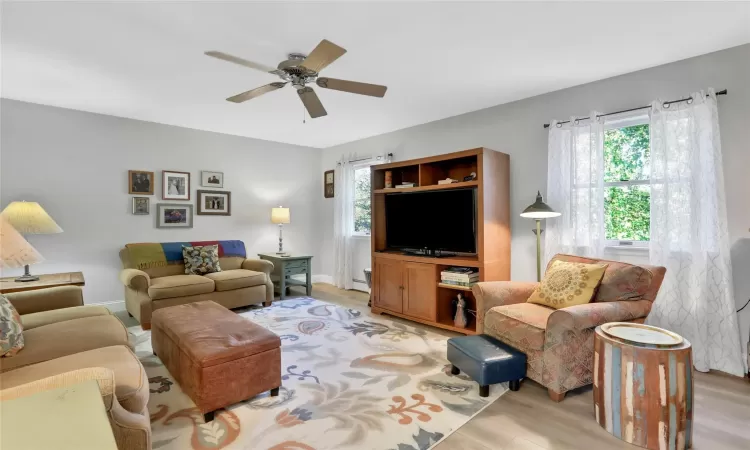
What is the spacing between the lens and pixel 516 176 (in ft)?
12.3

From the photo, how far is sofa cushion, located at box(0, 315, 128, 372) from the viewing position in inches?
70.9

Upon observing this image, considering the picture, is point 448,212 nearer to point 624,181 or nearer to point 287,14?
point 624,181

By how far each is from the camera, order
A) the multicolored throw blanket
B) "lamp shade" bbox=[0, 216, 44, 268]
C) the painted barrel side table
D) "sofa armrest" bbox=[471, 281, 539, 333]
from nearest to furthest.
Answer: "lamp shade" bbox=[0, 216, 44, 268] → the painted barrel side table → "sofa armrest" bbox=[471, 281, 539, 333] → the multicolored throw blanket

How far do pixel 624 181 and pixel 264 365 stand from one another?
330cm

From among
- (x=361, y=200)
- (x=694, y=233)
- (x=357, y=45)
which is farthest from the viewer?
(x=361, y=200)

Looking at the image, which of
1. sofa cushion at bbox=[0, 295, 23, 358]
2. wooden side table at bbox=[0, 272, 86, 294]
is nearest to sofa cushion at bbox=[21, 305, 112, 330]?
sofa cushion at bbox=[0, 295, 23, 358]

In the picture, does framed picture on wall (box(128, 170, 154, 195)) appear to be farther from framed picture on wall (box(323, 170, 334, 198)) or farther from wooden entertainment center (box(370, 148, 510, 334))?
wooden entertainment center (box(370, 148, 510, 334))

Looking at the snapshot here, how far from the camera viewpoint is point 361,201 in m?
5.65

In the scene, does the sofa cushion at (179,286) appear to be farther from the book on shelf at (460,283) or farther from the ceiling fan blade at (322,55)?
the ceiling fan blade at (322,55)

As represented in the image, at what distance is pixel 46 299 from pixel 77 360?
1460 millimetres

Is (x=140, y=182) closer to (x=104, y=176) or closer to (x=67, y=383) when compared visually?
(x=104, y=176)

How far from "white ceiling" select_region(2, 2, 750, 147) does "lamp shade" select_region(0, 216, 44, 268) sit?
1475 mm

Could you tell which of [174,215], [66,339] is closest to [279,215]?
[174,215]

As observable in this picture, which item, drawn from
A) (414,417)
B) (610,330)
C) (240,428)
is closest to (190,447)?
(240,428)
